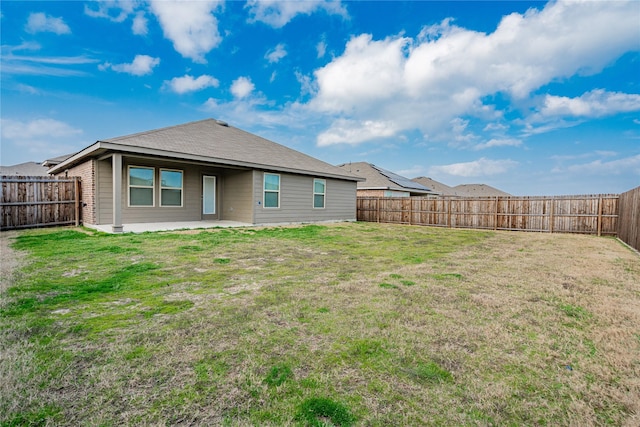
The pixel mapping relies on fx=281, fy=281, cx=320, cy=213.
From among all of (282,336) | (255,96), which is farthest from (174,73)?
(282,336)

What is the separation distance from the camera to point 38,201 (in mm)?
9938

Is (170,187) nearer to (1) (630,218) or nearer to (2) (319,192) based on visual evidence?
(2) (319,192)

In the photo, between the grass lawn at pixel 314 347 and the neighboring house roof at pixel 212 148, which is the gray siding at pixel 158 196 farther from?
the grass lawn at pixel 314 347

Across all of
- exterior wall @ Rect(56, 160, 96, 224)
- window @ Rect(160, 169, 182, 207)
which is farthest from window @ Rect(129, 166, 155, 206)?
exterior wall @ Rect(56, 160, 96, 224)

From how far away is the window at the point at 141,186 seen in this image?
10.2 m

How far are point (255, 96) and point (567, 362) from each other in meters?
20.5

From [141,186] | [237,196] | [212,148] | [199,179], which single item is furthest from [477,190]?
[141,186]

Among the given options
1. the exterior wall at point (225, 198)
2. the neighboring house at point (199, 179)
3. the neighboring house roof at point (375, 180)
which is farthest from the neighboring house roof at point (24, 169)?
the neighboring house roof at point (375, 180)

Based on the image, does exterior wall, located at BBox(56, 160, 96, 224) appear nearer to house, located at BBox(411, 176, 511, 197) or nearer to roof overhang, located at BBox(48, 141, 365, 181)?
roof overhang, located at BBox(48, 141, 365, 181)

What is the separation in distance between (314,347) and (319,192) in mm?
12657

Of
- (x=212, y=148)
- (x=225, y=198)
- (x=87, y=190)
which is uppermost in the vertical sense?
(x=212, y=148)

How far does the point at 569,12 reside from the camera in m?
8.82

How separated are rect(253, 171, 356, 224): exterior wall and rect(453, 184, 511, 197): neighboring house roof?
25.1 metres

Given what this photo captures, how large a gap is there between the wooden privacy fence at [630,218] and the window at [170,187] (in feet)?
48.5
